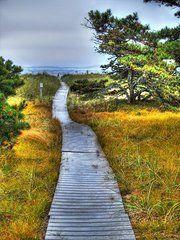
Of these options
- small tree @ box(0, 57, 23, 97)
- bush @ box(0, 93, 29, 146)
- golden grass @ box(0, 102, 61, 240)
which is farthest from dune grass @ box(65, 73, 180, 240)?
small tree @ box(0, 57, 23, 97)

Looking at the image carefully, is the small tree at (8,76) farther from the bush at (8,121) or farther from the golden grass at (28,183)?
the bush at (8,121)

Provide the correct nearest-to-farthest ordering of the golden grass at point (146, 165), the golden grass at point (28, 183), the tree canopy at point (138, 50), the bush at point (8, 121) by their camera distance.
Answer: the golden grass at point (28, 183) → the golden grass at point (146, 165) → the bush at point (8, 121) → the tree canopy at point (138, 50)

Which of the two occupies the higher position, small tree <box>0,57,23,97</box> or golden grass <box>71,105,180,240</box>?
small tree <box>0,57,23,97</box>

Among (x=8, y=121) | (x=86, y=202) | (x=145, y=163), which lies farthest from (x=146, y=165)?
(x=8, y=121)

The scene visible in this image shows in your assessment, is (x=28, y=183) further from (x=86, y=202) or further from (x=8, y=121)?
(x=8, y=121)

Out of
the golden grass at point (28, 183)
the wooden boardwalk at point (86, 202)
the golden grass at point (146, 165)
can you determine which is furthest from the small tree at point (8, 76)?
the golden grass at point (146, 165)

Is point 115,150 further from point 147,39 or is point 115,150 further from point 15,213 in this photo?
point 15,213

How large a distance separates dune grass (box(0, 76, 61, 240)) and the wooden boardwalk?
25cm

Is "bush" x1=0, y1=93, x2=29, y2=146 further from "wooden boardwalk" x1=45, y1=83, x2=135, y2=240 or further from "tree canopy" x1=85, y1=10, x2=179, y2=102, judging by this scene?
"tree canopy" x1=85, y1=10, x2=179, y2=102

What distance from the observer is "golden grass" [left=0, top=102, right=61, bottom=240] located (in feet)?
24.8

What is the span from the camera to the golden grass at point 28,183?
7.57 m

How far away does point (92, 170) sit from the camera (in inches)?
464

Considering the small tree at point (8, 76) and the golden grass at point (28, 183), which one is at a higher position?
the small tree at point (8, 76)

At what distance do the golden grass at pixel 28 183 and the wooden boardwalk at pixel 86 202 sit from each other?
0.81 ft
